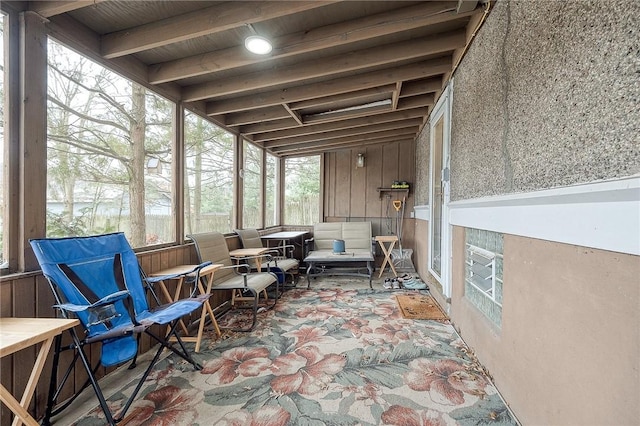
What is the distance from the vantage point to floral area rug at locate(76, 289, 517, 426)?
1.63 m

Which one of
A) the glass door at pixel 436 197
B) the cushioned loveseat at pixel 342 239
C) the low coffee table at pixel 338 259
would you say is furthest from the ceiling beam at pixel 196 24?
the cushioned loveseat at pixel 342 239

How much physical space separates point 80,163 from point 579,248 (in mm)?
2912

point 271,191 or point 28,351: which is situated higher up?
point 271,191

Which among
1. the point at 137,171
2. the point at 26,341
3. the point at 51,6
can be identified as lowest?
the point at 26,341

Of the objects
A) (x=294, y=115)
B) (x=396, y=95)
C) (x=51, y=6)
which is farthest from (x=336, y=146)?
(x=51, y=6)

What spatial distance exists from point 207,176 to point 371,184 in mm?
3348

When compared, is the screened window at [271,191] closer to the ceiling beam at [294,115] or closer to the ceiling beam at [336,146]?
the ceiling beam at [336,146]

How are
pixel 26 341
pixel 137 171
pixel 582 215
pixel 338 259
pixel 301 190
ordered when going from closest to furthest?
1. pixel 582 215
2. pixel 26 341
3. pixel 137 171
4. pixel 338 259
5. pixel 301 190

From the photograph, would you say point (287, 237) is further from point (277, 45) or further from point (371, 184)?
point (277, 45)

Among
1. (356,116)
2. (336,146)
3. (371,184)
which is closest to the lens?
(356,116)

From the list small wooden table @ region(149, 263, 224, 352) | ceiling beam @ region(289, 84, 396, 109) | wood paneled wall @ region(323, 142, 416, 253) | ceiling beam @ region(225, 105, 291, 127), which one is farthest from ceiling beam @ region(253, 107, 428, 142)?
small wooden table @ region(149, 263, 224, 352)

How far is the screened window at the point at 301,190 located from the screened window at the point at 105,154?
128 inches

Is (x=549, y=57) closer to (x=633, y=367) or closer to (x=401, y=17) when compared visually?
(x=401, y=17)

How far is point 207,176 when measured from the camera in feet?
11.9
